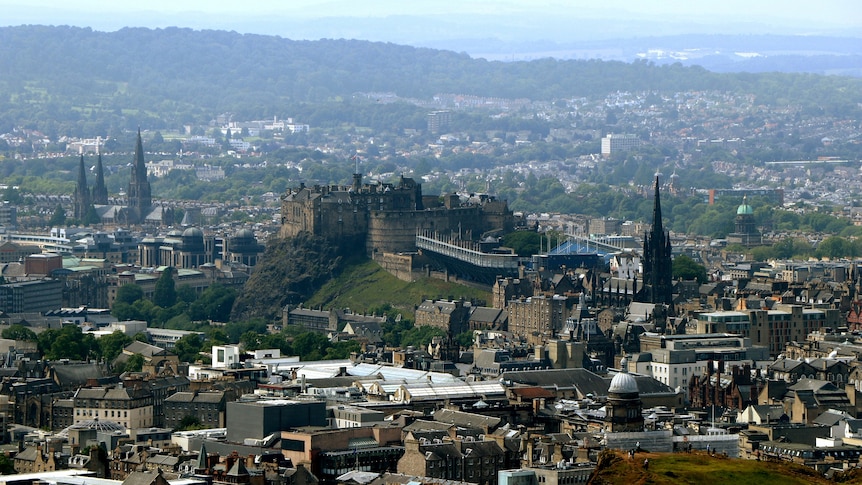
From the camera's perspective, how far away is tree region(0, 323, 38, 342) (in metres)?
124

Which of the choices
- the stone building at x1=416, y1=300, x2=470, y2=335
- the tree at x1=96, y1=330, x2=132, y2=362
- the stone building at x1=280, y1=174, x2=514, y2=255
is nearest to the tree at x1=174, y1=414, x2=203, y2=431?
the tree at x1=96, y1=330, x2=132, y2=362

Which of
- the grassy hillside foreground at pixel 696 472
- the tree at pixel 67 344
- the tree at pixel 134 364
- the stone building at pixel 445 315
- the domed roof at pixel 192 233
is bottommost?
the domed roof at pixel 192 233

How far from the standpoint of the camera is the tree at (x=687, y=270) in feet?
468

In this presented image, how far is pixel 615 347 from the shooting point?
113875 millimetres

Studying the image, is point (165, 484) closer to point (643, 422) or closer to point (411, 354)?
point (643, 422)

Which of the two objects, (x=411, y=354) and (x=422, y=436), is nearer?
(x=422, y=436)

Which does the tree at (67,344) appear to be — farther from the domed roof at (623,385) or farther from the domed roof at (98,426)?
the domed roof at (623,385)

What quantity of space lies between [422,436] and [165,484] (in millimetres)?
12267

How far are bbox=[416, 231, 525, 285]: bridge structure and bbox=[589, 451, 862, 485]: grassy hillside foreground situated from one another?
67.5m

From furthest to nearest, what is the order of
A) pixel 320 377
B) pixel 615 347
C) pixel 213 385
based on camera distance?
pixel 615 347 → pixel 320 377 → pixel 213 385

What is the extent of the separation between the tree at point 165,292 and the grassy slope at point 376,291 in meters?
11.4

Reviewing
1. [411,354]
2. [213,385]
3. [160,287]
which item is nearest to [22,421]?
[213,385]

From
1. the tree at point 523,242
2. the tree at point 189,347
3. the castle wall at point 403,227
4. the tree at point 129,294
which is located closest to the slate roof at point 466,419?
the tree at point 189,347

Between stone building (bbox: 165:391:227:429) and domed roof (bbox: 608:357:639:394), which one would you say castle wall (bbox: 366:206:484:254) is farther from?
domed roof (bbox: 608:357:639:394)
